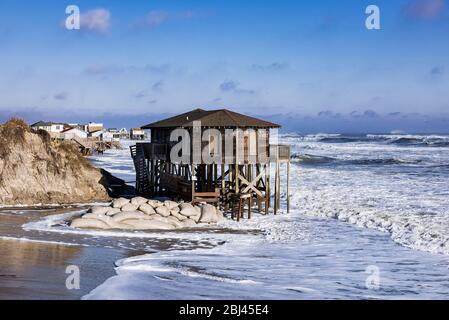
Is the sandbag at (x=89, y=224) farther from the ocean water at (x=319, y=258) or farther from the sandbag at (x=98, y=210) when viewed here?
the ocean water at (x=319, y=258)

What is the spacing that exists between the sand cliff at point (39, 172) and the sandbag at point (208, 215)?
28.8 ft

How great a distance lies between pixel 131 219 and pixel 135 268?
8027 millimetres

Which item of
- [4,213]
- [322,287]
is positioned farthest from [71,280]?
[4,213]

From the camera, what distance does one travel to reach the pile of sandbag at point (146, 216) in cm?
2241

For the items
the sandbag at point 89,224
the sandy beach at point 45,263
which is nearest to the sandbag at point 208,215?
the sandbag at point 89,224

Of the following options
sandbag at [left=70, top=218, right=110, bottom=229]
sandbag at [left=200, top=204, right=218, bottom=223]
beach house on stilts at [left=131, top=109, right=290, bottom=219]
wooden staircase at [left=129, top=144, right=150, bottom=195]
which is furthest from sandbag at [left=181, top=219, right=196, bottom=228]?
wooden staircase at [left=129, top=144, right=150, bottom=195]

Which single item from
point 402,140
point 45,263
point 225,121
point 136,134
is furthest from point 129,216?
point 136,134

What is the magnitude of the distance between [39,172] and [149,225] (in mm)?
10129

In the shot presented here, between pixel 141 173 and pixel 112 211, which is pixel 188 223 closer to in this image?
pixel 112 211

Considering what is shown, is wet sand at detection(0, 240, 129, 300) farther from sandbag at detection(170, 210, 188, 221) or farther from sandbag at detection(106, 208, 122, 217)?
sandbag at detection(170, 210, 188, 221)

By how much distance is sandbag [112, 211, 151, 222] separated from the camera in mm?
22906

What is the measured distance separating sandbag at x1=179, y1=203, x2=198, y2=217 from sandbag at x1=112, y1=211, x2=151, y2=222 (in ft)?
5.46

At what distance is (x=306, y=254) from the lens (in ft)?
60.3

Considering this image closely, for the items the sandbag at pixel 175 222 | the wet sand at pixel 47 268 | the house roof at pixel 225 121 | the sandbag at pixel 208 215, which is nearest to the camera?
the wet sand at pixel 47 268
